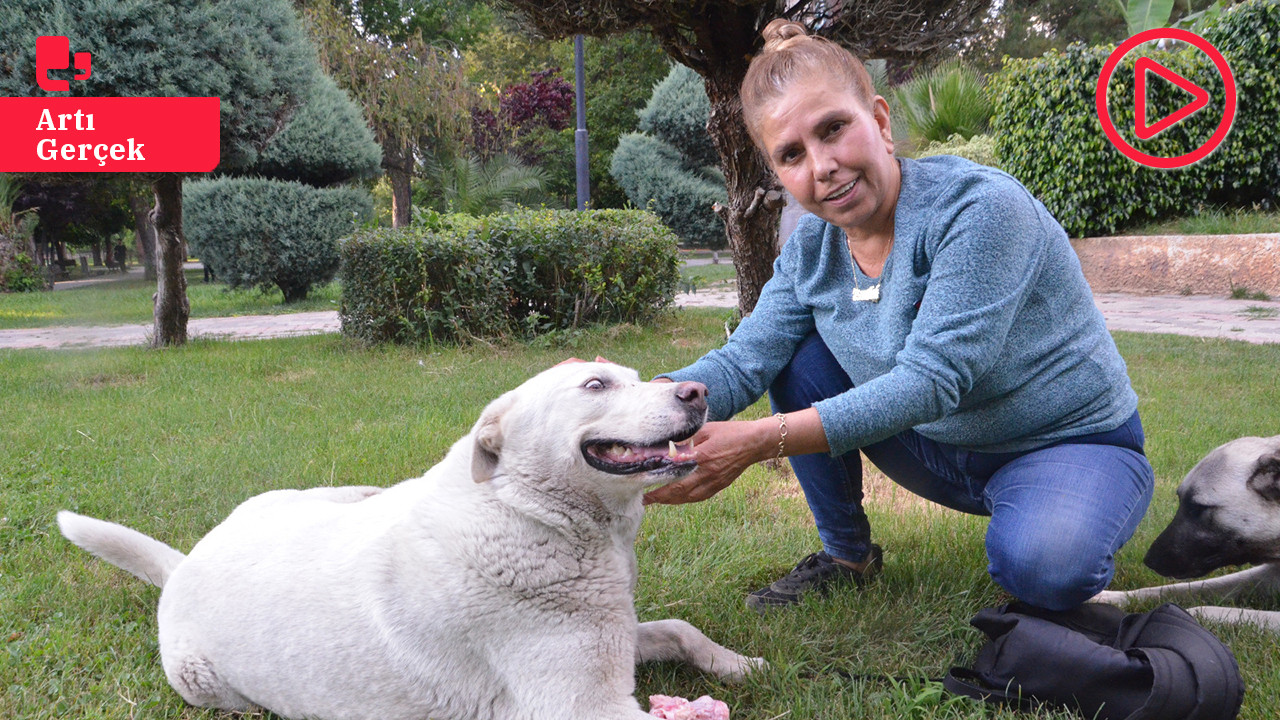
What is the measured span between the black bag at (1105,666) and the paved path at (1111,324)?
573cm

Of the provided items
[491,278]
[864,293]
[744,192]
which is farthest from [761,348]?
[491,278]

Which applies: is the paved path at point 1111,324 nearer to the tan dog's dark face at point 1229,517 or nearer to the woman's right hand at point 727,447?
the tan dog's dark face at point 1229,517

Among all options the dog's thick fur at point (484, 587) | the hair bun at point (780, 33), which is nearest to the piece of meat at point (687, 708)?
the dog's thick fur at point (484, 587)

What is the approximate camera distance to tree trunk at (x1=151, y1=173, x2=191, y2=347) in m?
8.22

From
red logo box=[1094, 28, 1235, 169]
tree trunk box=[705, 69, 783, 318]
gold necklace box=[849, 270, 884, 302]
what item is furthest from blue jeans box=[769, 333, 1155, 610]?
red logo box=[1094, 28, 1235, 169]

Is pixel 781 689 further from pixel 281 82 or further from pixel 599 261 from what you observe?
pixel 281 82

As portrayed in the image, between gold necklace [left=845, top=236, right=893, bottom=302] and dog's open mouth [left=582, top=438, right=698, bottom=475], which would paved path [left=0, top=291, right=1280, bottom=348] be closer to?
gold necklace [left=845, top=236, right=893, bottom=302]

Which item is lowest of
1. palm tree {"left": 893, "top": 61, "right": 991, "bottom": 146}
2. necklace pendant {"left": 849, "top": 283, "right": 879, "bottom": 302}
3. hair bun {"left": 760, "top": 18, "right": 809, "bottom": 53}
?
necklace pendant {"left": 849, "top": 283, "right": 879, "bottom": 302}

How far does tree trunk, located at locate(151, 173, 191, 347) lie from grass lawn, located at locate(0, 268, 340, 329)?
3.43 ft

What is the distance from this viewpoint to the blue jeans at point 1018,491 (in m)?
2.10

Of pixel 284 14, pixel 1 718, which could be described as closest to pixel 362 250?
pixel 284 14

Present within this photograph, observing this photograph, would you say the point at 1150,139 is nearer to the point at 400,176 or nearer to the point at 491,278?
the point at 491,278

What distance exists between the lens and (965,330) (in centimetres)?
211

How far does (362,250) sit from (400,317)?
79 cm
